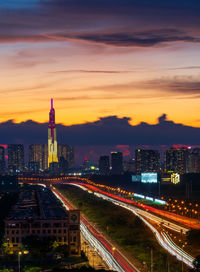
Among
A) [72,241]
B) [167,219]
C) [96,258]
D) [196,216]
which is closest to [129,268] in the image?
[96,258]

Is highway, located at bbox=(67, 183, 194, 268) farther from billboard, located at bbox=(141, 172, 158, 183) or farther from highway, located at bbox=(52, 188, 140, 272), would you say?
billboard, located at bbox=(141, 172, 158, 183)

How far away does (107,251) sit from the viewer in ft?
228

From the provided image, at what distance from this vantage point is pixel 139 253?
6688cm

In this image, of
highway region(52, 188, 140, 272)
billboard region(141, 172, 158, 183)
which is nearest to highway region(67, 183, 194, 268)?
highway region(52, 188, 140, 272)

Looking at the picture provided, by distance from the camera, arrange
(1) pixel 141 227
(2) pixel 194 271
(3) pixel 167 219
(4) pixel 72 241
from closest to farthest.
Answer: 1. (2) pixel 194 271
2. (4) pixel 72 241
3. (1) pixel 141 227
4. (3) pixel 167 219

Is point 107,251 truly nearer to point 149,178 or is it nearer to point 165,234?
point 165,234

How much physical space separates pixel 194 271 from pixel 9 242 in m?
29.9

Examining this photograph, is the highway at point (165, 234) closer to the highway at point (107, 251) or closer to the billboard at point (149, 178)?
the highway at point (107, 251)

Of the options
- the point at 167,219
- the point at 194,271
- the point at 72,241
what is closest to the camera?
the point at 194,271

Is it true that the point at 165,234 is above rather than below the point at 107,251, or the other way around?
above

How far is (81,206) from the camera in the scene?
134 metres

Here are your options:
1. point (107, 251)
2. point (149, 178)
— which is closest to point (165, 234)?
point (107, 251)

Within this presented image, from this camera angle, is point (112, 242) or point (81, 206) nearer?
point (112, 242)

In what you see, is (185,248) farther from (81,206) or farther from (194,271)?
(81,206)
